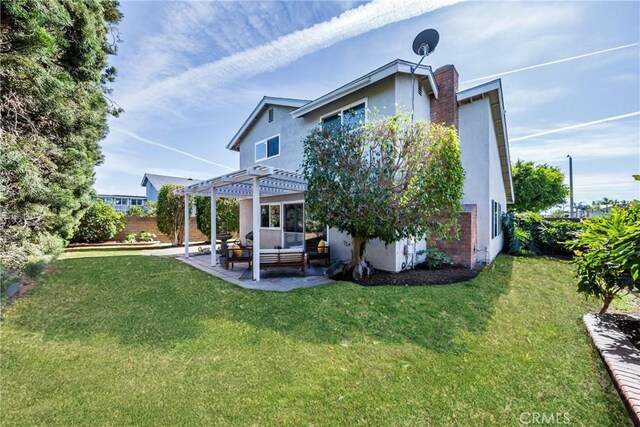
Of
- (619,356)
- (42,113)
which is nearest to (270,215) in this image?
(42,113)

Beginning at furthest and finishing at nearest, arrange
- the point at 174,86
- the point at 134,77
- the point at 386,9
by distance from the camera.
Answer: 1. the point at 174,86
2. the point at 134,77
3. the point at 386,9

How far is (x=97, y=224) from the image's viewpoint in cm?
1656

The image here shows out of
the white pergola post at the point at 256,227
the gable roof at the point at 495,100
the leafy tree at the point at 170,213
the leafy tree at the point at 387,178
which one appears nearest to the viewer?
the leafy tree at the point at 387,178

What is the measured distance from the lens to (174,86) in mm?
11336

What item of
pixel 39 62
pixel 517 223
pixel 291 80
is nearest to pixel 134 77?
pixel 39 62

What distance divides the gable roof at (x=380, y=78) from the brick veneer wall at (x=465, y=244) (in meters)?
5.27

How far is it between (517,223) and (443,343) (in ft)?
51.2

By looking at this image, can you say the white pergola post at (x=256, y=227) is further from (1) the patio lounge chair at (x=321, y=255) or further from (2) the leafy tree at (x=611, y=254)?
(2) the leafy tree at (x=611, y=254)

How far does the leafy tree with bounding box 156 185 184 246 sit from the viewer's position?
17.5 metres

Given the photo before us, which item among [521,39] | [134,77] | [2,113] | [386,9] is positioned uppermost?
[386,9]

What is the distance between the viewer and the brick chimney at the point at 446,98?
36.9 feet

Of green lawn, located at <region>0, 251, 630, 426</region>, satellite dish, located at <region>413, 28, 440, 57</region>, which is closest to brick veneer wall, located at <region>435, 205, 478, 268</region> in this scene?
green lawn, located at <region>0, 251, 630, 426</region>

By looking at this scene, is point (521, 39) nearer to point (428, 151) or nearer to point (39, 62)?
point (428, 151)

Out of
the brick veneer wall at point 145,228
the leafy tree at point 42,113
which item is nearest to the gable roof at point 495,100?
the leafy tree at point 42,113
